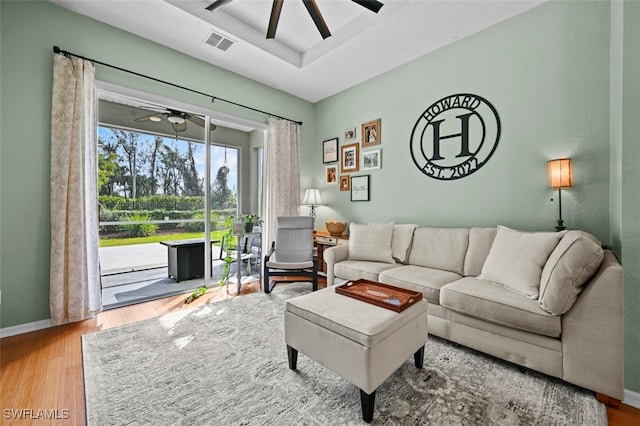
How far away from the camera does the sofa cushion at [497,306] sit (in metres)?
1.65

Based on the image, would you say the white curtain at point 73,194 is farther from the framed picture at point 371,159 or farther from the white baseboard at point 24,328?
the framed picture at point 371,159

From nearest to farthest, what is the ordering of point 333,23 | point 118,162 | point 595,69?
point 595,69, point 333,23, point 118,162

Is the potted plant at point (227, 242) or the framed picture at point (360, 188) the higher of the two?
the framed picture at point (360, 188)

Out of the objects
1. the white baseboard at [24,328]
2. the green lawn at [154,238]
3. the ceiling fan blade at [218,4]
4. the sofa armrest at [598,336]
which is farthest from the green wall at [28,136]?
the sofa armrest at [598,336]

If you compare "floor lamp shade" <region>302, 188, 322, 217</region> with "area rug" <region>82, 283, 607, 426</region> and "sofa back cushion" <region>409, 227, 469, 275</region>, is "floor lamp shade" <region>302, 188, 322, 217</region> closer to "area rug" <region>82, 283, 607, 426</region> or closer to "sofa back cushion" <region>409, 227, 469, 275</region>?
"sofa back cushion" <region>409, 227, 469, 275</region>

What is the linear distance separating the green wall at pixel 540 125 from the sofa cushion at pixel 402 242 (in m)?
0.38

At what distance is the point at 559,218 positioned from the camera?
7.68 ft

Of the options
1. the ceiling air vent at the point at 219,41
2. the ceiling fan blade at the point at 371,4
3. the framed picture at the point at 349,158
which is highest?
the ceiling air vent at the point at 219,41

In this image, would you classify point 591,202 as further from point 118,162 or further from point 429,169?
point 118,162

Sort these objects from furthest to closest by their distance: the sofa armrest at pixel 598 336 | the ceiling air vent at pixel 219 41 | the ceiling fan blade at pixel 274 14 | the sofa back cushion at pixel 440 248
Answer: the ceiling air vent at pixel 219 41 < the sofa back cushion at pixel 440 248 < the ceiling fan blade at pixel 274 14 < the sofa armrest at pixel 598 336

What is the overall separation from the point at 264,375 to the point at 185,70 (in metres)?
3.52

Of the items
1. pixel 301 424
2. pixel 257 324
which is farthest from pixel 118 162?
pixel 301 424

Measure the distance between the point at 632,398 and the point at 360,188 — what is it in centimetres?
317

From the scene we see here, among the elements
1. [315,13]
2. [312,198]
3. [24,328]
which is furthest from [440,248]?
[24,328]
